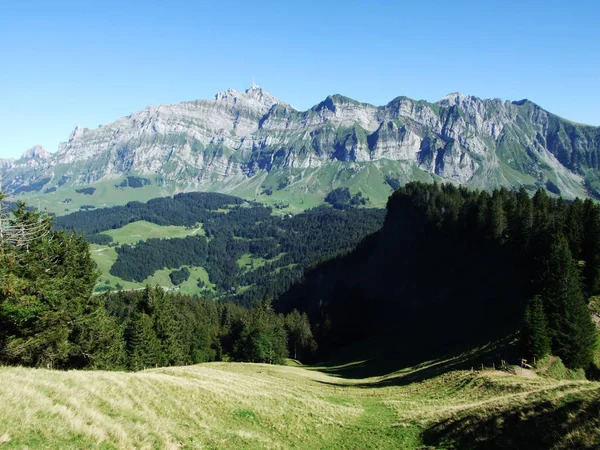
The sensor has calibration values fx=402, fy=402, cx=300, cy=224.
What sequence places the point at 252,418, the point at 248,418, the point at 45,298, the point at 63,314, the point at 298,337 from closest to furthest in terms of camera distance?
the point at 248,418, the point at 252,418, the point at 45,298, the point at 63,314, the point at 298,337

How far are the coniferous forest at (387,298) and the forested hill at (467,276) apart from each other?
31cm

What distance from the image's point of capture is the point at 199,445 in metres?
19.0

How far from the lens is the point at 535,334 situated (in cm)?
4547

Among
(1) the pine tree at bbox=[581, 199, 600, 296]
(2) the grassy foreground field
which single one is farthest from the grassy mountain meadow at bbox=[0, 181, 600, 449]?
(1) the pine tree at bbox=[581, 199, 600, 296]

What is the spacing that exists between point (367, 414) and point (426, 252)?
95.9 meters

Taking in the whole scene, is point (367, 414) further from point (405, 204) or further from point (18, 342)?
point (405, 204)

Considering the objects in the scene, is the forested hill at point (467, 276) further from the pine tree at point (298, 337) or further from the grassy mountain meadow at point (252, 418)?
the grassy mountain meadow at point (252, 418)

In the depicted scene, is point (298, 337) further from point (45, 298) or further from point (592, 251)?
point (45, 298)

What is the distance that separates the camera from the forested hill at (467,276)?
168 ft

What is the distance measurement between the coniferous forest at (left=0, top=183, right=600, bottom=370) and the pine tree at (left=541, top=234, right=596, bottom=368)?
138 mm

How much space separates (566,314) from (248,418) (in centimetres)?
4307

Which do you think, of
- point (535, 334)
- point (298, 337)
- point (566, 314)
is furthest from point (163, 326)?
point (298, 337)

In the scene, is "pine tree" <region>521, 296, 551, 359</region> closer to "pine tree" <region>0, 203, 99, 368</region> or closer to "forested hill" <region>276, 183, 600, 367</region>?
"forested hill" <region>276, 183, 600, 367</region>

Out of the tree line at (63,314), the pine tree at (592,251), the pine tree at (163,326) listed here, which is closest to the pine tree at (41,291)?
the tree line at (63,314)
